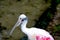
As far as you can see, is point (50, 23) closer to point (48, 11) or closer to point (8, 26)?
point (48, 11)

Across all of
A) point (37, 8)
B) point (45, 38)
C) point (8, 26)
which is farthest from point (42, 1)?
point (45, 38)

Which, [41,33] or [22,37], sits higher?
[41,33]

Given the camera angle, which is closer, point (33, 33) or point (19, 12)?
point (33, 33)

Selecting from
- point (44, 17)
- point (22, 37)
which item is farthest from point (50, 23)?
point (22, 37)

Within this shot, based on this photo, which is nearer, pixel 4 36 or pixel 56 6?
A: pixel 4 36

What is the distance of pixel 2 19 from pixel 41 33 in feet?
4.02

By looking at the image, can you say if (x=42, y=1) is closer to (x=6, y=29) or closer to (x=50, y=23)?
(x=50, y=23)

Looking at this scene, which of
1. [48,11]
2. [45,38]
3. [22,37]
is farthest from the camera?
[48,11]

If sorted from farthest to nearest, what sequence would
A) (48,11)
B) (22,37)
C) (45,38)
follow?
(48,11), (22,37), (45,38)

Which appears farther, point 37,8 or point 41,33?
point 37,8

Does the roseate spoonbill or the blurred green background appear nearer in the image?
the roseate spoonbill

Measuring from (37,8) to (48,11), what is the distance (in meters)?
0.30

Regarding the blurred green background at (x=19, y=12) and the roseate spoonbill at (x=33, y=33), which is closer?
the roseate spoonbill at (x=33, y=33)

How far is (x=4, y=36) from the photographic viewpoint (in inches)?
284
